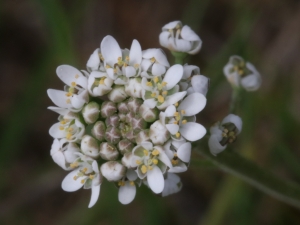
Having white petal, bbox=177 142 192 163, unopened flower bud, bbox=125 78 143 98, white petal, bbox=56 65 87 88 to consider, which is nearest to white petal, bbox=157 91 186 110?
unopened flower bud, bbox=125 78 143 98

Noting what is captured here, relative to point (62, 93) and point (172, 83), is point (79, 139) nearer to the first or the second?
point (62, 93)

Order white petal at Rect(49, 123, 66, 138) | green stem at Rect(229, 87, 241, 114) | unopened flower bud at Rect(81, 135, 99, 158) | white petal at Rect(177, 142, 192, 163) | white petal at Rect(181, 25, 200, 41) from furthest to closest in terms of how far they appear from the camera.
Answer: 1. green stem at Rect(229, 87, 241, 114)
2. white petal at Rect(181, 25, 200, 41)
3. white petal at Rect(49, 123, 66, 138)
4. unopened flower bud at Rect(81, 135, 99, 158)
5. white petal at Rect(177, 142, 192, 163)

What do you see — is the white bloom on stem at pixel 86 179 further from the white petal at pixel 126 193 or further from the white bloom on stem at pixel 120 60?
the white bloom on stem at pixel 120 60

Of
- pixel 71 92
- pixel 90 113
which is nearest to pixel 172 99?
pixel 90 113

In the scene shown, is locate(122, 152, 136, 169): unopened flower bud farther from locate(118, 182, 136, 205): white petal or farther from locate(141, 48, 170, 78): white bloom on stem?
locate(141, 48, 170, 78): white bloom on stem

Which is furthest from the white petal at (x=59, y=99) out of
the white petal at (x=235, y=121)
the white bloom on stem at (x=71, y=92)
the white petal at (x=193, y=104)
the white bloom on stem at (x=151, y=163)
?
the white petal at (x=235, y=121)

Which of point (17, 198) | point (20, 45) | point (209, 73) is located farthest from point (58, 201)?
point (209, 73)
